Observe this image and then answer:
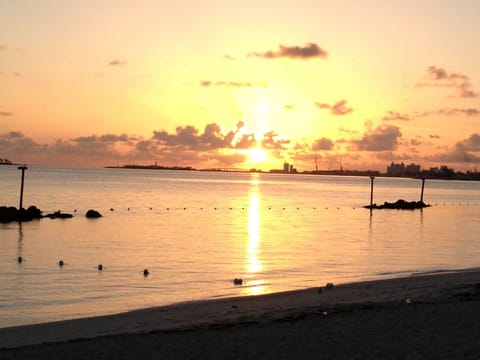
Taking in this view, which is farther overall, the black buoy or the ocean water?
the black buoy

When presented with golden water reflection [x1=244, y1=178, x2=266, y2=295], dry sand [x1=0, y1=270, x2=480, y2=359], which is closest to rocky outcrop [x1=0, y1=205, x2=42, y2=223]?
golden water reflection [x1=244, y1=178, x2=266, y2=295]

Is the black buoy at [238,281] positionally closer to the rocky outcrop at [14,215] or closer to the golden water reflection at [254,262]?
the golden water reflection at [254,262]

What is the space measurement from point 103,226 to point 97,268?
907 inches

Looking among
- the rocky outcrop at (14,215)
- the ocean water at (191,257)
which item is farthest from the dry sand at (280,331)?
the rocky outcrop at (14,215)

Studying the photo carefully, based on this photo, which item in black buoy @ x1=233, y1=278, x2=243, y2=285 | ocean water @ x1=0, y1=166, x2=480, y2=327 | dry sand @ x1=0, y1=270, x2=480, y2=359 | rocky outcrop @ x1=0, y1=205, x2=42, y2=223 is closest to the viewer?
dry sand @ x1=0, y1=270, x2=480, y2=359

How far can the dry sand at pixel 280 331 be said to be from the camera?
459 inches

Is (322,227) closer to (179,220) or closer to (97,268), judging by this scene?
(179,220)

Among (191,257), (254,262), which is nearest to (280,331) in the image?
(254,262)

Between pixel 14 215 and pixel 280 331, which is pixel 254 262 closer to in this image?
pixel 280 331

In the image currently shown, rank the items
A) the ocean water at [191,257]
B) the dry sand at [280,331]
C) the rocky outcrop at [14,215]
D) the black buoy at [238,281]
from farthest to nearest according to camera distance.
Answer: the rocky outcrop at [14,215], the black buoy at [238,281], the ocean water at [191,257], the dry sand at [280,331]

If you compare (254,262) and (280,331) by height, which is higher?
(280,331)

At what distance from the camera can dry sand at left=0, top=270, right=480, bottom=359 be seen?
38.3ft

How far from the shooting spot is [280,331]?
13.6 metres

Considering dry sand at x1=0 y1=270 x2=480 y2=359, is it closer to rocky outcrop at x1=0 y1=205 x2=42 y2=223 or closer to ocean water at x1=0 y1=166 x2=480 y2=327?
ocean water at x1=0 y1=166 x2=480 y2=327
